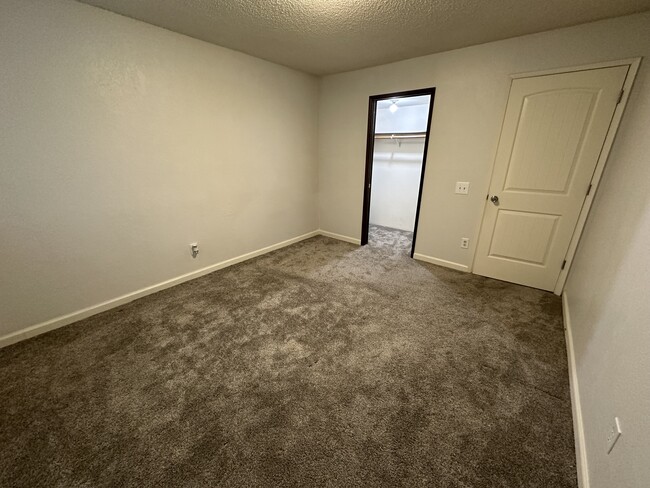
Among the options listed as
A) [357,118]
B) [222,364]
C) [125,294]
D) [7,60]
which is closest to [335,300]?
[222,364]

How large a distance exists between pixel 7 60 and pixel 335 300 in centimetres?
284

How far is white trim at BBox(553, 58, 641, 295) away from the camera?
78.0 inches

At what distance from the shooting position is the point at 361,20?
6.78 feet

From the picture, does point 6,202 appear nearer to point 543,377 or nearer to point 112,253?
point 112,253

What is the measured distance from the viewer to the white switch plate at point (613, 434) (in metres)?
0.96

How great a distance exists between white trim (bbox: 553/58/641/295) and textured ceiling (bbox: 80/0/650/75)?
1.36 ft

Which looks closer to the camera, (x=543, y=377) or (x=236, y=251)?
(x=543, y=377)

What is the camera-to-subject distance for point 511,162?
2.59 m

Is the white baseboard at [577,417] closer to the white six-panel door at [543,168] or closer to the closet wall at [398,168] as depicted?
the white six-panel door at [543,168]

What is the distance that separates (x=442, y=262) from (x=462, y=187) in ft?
3.09

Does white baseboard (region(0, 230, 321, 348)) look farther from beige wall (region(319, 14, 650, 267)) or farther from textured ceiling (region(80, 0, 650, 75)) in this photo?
textured ceiling (region(80, 0, 650, 75))

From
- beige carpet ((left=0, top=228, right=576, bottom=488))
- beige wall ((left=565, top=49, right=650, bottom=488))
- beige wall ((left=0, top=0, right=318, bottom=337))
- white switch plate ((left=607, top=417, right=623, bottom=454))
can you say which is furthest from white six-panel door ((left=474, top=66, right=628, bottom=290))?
beige wall ((left=0, top=0, right=318, bottom=337))

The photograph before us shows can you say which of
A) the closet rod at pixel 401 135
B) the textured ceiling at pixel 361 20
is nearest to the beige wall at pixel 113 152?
the textured ceiling at pixel 361 20

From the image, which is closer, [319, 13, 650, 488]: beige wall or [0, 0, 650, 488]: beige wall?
[319, 13, 650, 488]: beige wall
